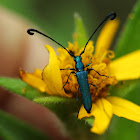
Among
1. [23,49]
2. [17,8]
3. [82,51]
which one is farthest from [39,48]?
[82,51]

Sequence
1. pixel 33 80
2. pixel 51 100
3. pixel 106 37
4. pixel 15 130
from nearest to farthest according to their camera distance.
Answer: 1. pixel 51 100
2. pixel 33 80
3. pixel 15 130
4. pixel 106 37

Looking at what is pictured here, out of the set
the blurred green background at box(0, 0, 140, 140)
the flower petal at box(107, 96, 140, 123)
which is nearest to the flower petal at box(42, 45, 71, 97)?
the flower petal at box(107, 96, 140, 123)

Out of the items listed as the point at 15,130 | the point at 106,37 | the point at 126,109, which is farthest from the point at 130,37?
the point at 15,130

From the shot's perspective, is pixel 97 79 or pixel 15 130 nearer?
pixel 97 79

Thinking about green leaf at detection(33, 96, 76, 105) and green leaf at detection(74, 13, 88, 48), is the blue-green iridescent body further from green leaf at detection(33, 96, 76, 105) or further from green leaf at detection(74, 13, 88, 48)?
green leaf at detection(74, 13, 88, 48)

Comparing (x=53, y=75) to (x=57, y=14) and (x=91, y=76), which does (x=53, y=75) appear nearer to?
(x=91, y=76)

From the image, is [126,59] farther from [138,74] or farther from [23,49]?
[23,49]
